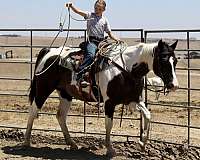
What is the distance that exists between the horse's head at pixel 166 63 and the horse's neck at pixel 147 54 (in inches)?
4.6

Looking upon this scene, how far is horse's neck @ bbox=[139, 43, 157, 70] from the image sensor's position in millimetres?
7402

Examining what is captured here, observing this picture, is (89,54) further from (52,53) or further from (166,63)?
(166,63)

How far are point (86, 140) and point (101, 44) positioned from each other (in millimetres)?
2207

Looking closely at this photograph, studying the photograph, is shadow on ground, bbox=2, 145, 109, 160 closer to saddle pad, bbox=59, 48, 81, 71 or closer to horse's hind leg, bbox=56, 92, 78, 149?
horse's hind leg, bbox=56, 92, 78, 149

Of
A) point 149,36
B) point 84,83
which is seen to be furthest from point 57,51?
point 149,36

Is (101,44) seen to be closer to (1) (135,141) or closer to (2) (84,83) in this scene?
(2) (84,83)

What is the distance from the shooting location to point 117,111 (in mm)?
12953

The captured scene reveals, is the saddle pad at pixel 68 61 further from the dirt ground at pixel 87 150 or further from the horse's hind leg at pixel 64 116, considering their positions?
the dirt ground at pixel 87 150

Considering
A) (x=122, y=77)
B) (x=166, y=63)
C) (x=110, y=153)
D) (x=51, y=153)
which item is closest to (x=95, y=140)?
(x=51, y=153)

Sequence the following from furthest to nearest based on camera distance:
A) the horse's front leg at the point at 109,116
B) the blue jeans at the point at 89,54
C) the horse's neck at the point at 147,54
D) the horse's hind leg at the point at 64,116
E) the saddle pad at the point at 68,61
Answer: the horse's hind leg at the point at 64,116
the saddle pad at the point at 68,61
the blue jeans at the point at 89,54
the horse's front leg at the point at 109,116
the horse's neck at the point at 147,54

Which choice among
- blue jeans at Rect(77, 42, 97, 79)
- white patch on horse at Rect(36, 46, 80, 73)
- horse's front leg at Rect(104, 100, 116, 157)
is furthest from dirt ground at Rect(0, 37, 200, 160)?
blue jeans at Rect(77, 42, 97, 79)

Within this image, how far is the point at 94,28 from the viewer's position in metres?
7.88

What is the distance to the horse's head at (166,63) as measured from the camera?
702cm

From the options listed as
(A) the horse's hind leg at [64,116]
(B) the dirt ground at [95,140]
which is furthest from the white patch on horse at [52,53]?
(B) the dirt ground at [95,140]
